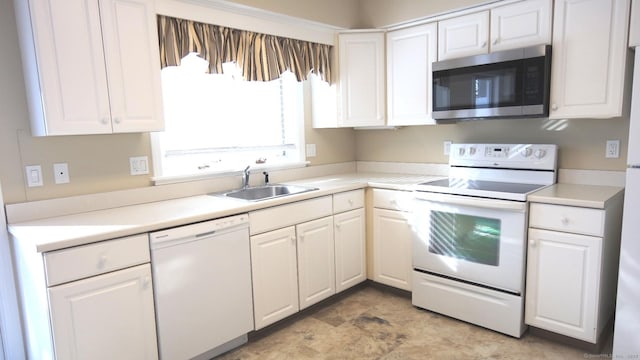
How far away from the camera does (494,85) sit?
8.80 feet

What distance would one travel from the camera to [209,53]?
2648 mm

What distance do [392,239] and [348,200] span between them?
46 centimetres

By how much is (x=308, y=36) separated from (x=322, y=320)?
87.0 inches

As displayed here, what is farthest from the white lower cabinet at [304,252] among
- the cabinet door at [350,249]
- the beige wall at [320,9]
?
the beige wall at [320,9]

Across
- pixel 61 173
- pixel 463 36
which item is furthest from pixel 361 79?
pixel 61 173

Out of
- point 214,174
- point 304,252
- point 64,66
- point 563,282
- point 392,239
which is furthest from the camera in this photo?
point 392,239

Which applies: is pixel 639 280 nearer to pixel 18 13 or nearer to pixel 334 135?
pixel 334 135

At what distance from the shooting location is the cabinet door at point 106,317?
1.74 m

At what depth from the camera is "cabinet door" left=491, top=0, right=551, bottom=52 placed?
2508 mm

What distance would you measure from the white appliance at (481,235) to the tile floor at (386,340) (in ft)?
0.36

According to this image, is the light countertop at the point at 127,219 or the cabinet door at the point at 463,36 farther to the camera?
the cabinet door at the point at 463,36

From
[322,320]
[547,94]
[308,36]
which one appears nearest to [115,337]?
[322,320]

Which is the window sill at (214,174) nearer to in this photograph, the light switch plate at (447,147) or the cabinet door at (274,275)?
the cabinet door at (274,275)

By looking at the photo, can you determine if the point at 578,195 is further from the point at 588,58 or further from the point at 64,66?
the point at 64,66
